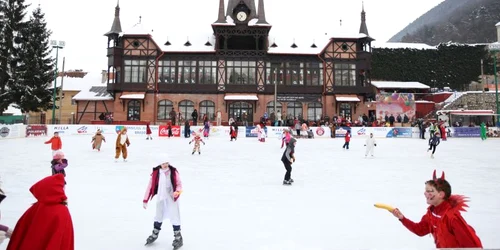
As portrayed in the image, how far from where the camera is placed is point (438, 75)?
5350 centimetres

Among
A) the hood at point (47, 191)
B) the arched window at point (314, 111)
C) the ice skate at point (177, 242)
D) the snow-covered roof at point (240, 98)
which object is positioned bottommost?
the ice skate at point (177, 242)

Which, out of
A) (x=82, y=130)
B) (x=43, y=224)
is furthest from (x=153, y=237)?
(x=82, y=130)

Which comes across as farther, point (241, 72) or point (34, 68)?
point (241, 72)

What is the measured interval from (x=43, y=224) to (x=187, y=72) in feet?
121

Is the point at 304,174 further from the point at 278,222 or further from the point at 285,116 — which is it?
the point at 285,116

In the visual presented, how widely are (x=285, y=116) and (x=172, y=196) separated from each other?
109 ft

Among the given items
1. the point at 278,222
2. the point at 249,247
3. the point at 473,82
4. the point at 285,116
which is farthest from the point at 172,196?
the point at 473,82

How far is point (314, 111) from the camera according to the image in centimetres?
3891

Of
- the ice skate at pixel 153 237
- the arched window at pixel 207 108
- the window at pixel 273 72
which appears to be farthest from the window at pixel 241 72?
the ice skate at pixel 153 237

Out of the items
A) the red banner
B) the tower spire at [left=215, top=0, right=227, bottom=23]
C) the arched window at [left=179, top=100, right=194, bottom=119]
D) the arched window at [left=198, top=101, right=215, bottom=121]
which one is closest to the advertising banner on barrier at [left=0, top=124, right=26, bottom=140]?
the red banner

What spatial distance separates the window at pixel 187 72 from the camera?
3856 centimetres

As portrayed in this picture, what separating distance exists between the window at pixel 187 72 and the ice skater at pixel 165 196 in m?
34.0

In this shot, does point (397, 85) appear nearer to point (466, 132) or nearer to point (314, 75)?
point (314, 75)

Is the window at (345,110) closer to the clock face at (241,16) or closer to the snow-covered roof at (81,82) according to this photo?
→ the clock face at (241,16)
